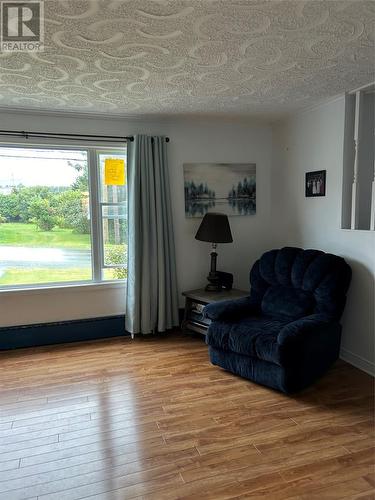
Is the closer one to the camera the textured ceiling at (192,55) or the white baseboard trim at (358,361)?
the textured ceiling at (192,55)

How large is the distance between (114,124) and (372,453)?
3488mm

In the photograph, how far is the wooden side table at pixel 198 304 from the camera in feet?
12.0

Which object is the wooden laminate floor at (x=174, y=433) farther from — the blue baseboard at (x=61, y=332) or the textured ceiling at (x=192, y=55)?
the textured ceiling at (x=192, y=55)

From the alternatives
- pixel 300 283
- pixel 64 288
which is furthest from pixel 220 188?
pixel 64 288

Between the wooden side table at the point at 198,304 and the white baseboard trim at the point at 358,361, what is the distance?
3.39ft

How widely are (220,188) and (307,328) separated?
2003 millimetres

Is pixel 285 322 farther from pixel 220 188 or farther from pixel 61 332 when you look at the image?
pixel 61 332

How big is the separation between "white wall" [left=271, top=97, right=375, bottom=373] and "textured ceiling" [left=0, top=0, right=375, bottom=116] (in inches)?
14.3

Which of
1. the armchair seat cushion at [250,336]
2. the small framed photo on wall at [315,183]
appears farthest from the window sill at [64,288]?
the small framed photo on wall at [315,183]

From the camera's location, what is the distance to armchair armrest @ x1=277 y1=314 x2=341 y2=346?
8.41ft

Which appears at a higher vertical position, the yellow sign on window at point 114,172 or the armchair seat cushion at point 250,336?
the yellow sign on window at point 114,172

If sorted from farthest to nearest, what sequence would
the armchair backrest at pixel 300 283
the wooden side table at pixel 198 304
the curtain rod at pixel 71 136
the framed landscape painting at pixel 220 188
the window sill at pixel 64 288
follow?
the framed landscape painting at pixel 220 188, the wooden side table at pixel 198 304, the window sill at pixel 64 288, the curtain rod at pixel 71 136, the armchair backrest at pixel 300 283

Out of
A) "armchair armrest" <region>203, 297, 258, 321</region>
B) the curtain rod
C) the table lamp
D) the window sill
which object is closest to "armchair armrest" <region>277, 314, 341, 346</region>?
"armchair armrest" <region>203, 297, 258, 321</region>

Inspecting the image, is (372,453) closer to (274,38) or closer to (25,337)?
(274,38)
